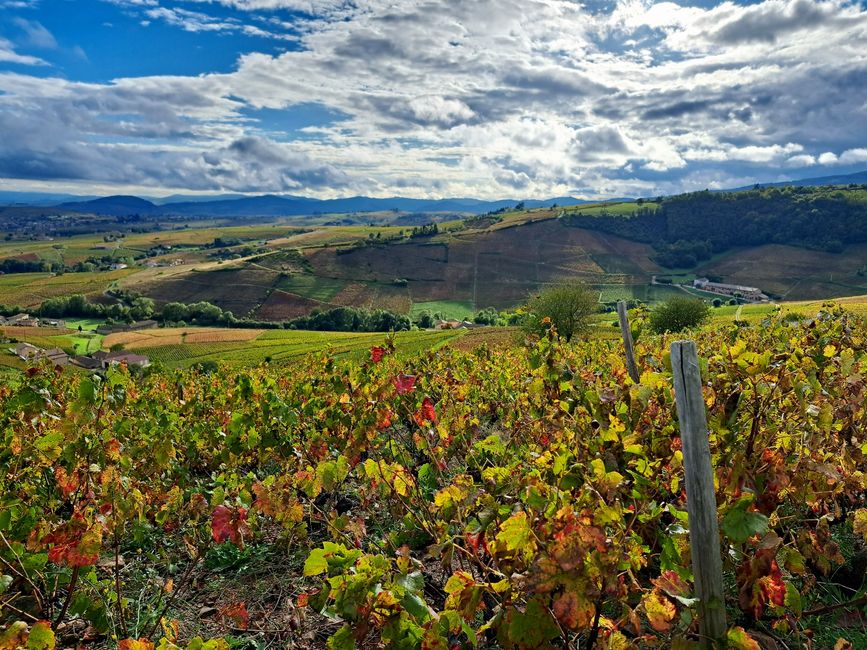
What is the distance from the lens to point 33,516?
4.05m

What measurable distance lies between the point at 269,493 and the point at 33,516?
1.81m

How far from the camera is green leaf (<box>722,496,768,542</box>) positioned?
2334 mm

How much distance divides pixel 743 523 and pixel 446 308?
98.2 meters

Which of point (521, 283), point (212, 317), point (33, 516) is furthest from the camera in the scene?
point (521, 283)

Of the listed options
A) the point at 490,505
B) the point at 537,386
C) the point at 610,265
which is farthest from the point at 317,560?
the point at 610,265

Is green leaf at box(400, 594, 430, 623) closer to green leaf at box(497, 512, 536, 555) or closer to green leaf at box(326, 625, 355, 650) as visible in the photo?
green leaf at box(326, 625, 355, 650)

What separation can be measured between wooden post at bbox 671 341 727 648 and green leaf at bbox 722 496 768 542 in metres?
0.09

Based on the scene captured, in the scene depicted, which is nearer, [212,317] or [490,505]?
[490,505]

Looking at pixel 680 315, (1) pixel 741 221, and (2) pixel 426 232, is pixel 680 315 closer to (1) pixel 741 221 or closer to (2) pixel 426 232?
(2) pixel 426 232

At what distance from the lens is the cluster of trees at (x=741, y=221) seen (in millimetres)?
126500

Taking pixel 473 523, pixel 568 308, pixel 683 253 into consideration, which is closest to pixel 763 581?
pixel 473 523

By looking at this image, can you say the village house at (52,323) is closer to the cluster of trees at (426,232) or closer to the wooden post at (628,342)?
the cluster of trees at (426,232)

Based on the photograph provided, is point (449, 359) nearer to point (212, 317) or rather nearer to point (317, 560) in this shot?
point (317, 560)

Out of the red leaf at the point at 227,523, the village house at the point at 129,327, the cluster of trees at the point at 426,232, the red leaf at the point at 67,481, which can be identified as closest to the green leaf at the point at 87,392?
the red leaf at the point at 227,523
